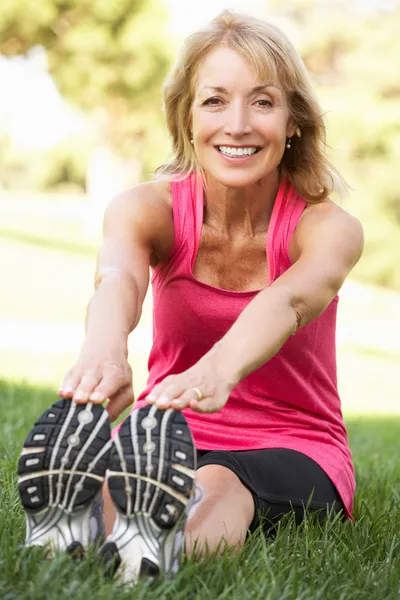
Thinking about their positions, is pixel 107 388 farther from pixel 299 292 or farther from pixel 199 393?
pixel 299 292

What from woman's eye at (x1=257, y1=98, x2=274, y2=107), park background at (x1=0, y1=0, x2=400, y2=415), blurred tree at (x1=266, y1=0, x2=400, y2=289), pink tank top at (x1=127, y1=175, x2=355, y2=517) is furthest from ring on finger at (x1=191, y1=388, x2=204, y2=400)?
blurred tree at (x1=266, y1=0, x2=400, y2=289)

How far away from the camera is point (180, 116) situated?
2.99 metres

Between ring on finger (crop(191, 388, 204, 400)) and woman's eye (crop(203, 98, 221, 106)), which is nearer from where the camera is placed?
ring on finger (crop(191, 388, 204, 400))

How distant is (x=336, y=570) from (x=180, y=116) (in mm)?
1454

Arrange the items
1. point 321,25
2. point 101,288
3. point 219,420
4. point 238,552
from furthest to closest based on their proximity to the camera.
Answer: point 321,25
point 219,420
point 101,288
point 238,552

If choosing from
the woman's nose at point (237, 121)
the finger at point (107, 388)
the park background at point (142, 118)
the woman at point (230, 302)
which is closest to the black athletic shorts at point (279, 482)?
the woman at point (230, 302)

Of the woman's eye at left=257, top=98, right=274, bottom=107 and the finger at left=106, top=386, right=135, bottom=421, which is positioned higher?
the woman's eye at left=257, top=98, right=274, bottom=107

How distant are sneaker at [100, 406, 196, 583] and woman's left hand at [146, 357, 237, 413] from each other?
0.03 metres

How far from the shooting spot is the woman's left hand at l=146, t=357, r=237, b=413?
2.06m

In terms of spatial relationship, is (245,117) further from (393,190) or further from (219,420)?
(393,190)

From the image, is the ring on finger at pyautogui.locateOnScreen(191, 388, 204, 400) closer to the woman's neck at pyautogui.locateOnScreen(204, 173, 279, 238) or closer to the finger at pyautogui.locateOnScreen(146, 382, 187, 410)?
the finger at pyautogui.locateOnScreen(146, 382, 187, 410)

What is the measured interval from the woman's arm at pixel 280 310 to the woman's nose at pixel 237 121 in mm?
338

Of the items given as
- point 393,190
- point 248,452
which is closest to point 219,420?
point 248,452

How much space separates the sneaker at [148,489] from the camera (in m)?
1.97
